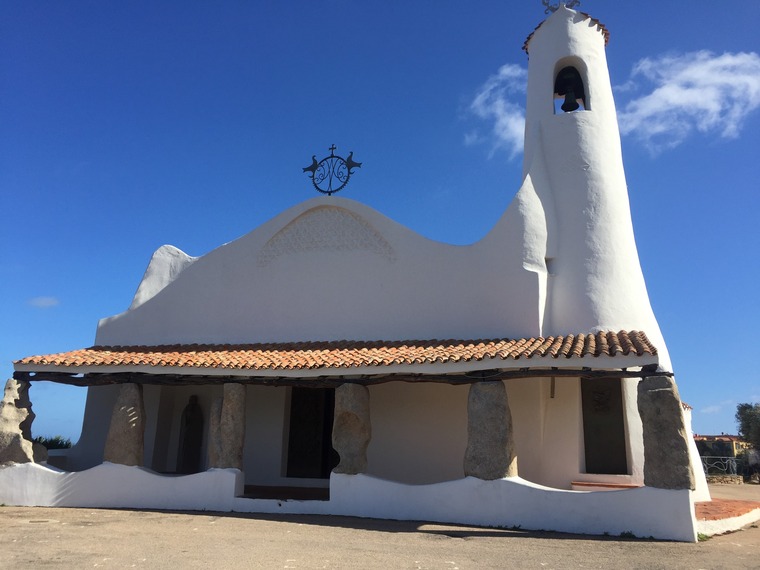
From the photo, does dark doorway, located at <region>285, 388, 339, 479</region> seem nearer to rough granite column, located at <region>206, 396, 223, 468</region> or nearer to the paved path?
rough granite column, located at <region>206, 396, 223, 468</region>

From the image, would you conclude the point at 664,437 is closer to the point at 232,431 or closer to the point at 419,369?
the point at 419,369

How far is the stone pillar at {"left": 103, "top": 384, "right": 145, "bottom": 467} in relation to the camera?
35.5ft

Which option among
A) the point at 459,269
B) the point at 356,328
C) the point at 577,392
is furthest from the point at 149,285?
the point at 577,392

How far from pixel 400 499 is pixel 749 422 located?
21494 mm

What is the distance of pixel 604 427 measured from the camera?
10.4 metres

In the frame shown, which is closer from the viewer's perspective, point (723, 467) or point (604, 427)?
point (604, 427)

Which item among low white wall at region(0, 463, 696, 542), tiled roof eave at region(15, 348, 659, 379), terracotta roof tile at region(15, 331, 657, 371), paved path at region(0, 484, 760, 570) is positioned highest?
terracotta roof tile at region(15, 331, 657, 371)

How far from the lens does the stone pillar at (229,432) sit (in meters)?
10.5

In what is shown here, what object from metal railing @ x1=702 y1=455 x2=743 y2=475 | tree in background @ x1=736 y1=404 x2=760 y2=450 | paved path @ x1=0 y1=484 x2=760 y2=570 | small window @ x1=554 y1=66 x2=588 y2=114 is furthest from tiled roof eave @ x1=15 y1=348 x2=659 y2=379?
tree in background @ x1=736 y1=404 x2=760 y2=450

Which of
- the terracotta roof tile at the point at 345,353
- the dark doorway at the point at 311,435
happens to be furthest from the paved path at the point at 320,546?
the dark doorway at the point at 311,435

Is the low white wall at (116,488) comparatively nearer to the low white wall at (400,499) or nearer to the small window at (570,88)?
the low white wall at (400,499)

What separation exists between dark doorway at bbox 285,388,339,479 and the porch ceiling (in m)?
1.35

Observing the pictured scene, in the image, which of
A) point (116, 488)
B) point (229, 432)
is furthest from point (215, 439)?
point (116, 488)

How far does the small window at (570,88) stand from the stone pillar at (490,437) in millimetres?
7279
